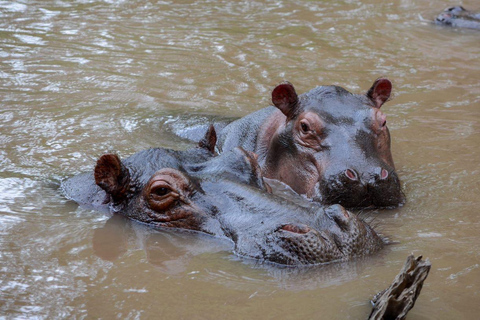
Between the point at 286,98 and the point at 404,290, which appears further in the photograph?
the point at 286,98

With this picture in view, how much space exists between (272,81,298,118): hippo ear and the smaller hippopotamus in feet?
23.3

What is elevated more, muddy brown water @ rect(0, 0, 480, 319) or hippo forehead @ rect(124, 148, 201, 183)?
hippo forehead @ rect(124, 148, 201, 183)

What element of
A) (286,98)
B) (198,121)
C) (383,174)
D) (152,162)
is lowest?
(198,121)

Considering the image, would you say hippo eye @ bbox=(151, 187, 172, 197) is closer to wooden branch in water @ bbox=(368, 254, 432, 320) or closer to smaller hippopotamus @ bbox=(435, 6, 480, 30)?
wooden branch in water @ bbox=(368, 254, 432, 320)

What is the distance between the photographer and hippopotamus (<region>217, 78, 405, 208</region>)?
5586 millimetres

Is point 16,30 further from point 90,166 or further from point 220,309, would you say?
point 220,309

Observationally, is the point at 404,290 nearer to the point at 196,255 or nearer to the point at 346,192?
the point at 196,255

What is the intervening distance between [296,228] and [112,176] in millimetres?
1551

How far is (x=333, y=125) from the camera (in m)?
6.06

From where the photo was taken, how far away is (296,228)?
3988 mm

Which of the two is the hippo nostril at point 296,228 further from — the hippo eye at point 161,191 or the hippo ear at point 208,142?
the hippo ear at point 208,142

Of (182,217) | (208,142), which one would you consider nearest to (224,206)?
(182,217)

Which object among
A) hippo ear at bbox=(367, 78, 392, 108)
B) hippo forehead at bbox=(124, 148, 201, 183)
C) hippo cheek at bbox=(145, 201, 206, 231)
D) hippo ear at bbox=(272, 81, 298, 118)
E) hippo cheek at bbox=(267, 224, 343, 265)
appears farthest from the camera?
hippo ear at bbox=(367, 78, 392, 108)

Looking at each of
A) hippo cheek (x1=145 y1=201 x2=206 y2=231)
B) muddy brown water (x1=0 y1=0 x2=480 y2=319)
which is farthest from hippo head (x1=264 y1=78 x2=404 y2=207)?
hippo cheek (x1=145 y1=201 x2=206 y2=231)
